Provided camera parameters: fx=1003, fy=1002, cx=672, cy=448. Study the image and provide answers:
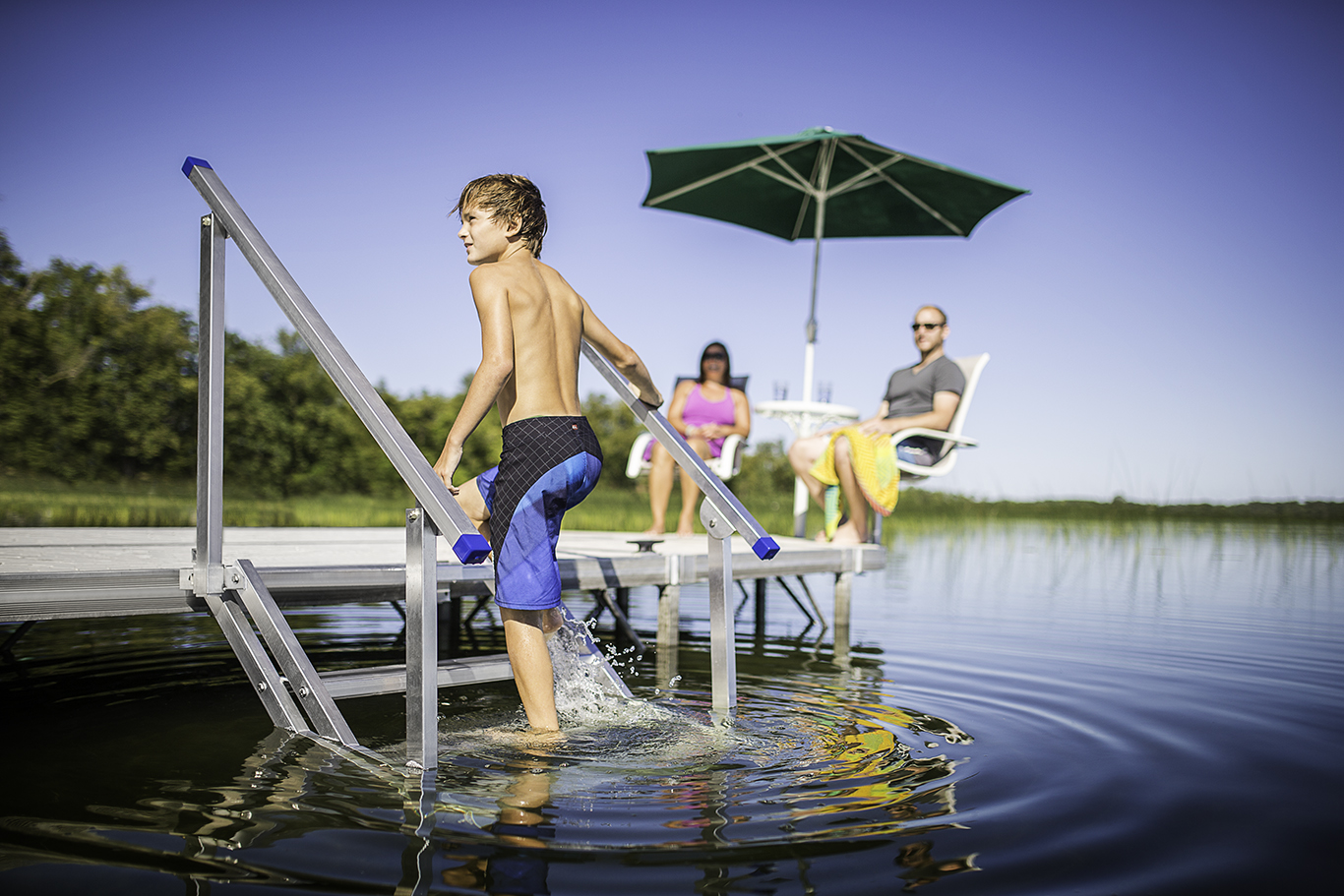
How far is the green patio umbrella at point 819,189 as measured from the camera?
7953mm

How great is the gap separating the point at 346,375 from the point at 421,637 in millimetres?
592

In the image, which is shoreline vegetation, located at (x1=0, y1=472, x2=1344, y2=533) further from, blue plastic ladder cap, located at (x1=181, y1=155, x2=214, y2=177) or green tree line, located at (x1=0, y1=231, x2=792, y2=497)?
blue plastic ladder cap, located at (x1=181, y1=155, x2=214, y2=177)

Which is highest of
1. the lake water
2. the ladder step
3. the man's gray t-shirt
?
the man's gray t-shirt

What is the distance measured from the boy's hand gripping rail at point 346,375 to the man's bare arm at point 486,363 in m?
0.17

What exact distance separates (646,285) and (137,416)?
57.9ft

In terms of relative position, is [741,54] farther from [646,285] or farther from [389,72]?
[389,72]

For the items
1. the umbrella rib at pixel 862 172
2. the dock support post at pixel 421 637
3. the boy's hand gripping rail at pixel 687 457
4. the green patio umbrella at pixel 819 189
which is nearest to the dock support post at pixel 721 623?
the boy's hand gripping rail at pixel 687 457

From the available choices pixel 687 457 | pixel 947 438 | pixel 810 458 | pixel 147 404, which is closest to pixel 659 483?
pixel 810 458

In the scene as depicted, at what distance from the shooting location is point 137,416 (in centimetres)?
2880

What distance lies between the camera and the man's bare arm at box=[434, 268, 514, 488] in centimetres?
234

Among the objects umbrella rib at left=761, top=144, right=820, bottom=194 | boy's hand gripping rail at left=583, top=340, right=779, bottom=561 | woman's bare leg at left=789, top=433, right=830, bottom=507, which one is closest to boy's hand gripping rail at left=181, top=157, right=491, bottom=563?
boy's hand gripping rail at left=583, top=340, right=779, bottom=561

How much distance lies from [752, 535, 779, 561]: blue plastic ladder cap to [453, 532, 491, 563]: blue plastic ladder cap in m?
1.06

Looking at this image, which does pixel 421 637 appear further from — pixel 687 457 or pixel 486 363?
pixel 687 457

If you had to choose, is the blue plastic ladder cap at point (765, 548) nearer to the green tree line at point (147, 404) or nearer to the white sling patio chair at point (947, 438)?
the white sling patio chair at point (947, 438)
